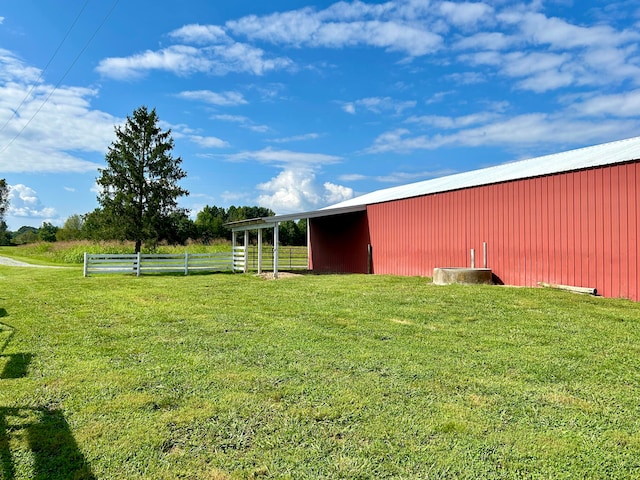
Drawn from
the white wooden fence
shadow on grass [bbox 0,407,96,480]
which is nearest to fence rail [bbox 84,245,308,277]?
the white wooden fence

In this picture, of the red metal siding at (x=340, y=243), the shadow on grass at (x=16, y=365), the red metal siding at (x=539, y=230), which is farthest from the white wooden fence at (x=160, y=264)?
the shadow on grass at (x=16, y=365)

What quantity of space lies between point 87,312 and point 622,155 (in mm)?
11477

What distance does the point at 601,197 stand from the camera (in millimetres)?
9750

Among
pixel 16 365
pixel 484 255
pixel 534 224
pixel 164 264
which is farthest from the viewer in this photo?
pixel 164 264

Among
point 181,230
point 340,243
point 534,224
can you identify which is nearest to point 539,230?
point 534,224

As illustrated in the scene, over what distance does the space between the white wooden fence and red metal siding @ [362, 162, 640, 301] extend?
7440 millimetres

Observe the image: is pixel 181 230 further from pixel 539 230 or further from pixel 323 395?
pixel 323 395

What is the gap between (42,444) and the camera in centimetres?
294

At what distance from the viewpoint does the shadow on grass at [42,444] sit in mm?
2615

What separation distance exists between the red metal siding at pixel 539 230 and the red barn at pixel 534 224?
0.02m

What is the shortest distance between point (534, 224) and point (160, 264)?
1396cm

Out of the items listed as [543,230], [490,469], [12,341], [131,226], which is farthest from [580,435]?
[131,226]

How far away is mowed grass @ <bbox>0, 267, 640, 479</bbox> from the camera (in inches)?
108

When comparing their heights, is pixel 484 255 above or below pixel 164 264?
above
